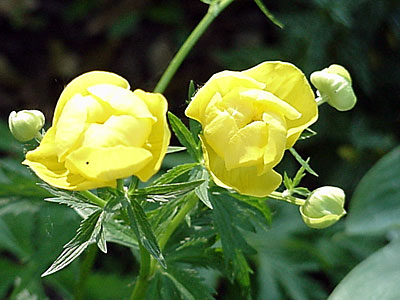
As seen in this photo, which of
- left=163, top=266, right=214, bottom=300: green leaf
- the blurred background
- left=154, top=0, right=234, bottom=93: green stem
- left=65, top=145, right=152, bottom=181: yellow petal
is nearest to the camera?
left=65, top=145, right=152, bottom=181: yellow petal

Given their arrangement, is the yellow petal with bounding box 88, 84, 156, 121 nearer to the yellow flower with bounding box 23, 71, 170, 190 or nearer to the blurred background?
the yellow flower with bounding box 23, 71, 170, 190

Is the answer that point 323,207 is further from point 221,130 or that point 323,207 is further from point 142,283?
point 142,283

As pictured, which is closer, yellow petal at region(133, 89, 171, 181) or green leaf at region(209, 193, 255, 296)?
yellow petal at region(133, 89, 171, 181)

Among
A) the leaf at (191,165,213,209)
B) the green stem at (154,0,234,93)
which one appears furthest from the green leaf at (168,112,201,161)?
the green stem at (154,0,234,93)

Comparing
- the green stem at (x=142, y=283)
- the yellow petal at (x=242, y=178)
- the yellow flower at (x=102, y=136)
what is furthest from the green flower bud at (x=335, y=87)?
the green stem at (x=142, y=283)

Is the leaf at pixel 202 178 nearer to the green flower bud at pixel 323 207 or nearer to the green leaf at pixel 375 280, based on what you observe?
the green flower bud at pixel 323 207

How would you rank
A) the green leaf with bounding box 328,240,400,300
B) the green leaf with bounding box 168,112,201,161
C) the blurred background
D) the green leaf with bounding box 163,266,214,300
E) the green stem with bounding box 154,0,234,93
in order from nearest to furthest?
the green leaf with bounding box 168,112,201,161 → the green leaf with bounding box 163,266,214,300 → the green stem with bounding box 154,0,234,93 → the green leaf with bounding box 328,240,400,300 → the blurred background

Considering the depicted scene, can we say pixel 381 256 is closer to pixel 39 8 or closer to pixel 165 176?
pixel 165 176
